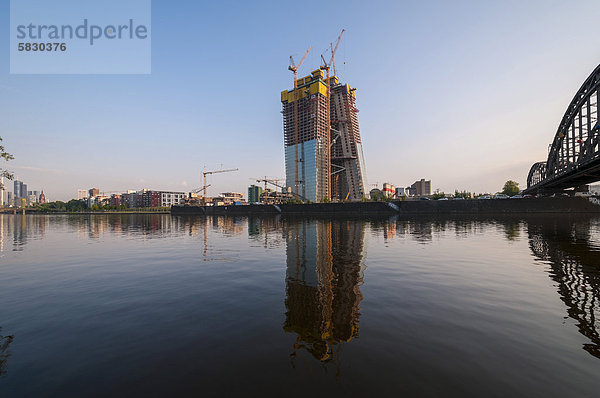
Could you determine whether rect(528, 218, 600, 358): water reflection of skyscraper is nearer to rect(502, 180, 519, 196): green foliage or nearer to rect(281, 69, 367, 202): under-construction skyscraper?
rect(502, 180, 519, 196): green foliage

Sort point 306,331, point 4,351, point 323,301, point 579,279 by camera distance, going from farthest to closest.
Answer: point 579,279 < point 323,301 < point 306,331 < point 4,351

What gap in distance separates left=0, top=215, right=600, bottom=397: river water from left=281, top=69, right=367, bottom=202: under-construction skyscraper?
17124 cm

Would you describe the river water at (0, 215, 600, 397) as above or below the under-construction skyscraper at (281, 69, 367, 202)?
below

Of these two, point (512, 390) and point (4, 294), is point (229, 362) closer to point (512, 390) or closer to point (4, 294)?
point (512, 390)

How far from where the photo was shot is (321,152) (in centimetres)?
18938

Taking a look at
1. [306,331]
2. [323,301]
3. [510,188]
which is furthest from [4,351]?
[510,188]

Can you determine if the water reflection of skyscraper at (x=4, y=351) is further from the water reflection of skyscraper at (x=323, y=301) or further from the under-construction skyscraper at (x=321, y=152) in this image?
the under-construction skyscraper at (x=321, y=152)

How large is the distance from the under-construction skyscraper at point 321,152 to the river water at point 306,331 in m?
171

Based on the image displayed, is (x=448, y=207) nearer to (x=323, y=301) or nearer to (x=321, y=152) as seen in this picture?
(x=323, y=301)

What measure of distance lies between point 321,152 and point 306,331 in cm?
18743

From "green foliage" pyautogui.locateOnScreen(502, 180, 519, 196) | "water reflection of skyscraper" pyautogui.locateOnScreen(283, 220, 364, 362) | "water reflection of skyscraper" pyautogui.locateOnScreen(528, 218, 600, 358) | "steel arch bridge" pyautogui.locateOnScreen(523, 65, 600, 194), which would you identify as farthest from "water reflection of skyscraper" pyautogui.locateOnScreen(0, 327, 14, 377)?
"green foliage" pyautogui.locateOnScreen(502, 180, 519, 196)

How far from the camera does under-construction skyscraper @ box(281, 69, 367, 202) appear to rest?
186500 mm

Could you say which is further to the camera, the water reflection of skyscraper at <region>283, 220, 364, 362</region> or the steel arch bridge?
the steel arch bridge

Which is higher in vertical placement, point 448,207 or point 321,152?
point 321,152
